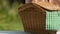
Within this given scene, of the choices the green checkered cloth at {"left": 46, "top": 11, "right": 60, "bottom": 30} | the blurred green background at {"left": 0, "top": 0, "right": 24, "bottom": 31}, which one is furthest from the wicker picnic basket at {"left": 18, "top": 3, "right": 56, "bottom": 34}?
the blurred green background at {"left": 0, "top": 0, "right": 24, "bottom": 31}

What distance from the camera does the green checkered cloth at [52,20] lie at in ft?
1.98

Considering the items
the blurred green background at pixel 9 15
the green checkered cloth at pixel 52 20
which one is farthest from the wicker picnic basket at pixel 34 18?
the blurred green background at pixel 9 15

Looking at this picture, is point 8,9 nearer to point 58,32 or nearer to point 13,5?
point 13,5

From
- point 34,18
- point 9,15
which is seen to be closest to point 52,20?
point 34,18

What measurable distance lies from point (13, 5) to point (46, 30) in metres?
1.05

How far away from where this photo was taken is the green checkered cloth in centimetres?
60

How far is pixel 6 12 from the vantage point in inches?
65.8

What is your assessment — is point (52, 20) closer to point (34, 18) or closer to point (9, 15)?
point (34, 18)

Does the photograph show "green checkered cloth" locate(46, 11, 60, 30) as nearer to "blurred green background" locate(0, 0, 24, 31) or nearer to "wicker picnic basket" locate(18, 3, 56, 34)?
"wicker picnic basket" locate(18, 3, 56, 34)

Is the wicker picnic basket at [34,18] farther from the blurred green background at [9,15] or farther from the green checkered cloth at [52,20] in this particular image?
the blurred green background at [9,15]

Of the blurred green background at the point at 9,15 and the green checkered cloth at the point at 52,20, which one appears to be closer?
the green checkered cloth at the point at 52,20

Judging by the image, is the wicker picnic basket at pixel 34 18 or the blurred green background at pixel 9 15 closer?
the wicker picnic basket at pixel 34 18

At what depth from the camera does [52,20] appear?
1.99ft

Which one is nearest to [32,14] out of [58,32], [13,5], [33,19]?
[33,19]
